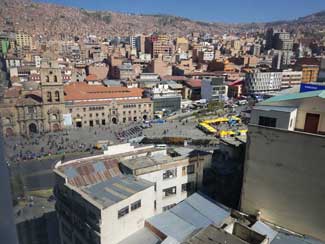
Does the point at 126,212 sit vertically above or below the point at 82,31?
below

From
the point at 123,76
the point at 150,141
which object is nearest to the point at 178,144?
the point at 150,141

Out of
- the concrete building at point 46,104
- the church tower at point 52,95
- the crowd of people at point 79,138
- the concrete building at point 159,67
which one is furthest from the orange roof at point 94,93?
the concrete building at point 159,67

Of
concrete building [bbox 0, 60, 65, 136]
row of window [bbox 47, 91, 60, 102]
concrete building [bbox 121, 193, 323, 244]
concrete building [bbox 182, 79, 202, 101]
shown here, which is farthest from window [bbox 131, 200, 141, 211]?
concrete building [bbox 182, 79, 202, 101]

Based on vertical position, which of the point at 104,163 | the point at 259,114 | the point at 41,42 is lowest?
the point at 104,163

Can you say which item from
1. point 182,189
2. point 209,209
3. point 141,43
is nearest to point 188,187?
Answer: point 182,189

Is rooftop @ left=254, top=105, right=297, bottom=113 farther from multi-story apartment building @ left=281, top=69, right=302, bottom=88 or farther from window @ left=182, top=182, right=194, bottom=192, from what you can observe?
multi-story apartment building @ left=281, top=69, right=302, bottom=88

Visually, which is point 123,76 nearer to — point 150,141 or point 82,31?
point 150,141

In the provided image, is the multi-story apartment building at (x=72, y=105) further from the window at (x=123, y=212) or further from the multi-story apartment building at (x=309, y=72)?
the multi-story apartment building at (x=309, y=72)
